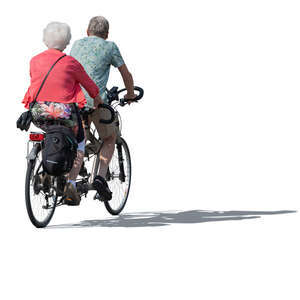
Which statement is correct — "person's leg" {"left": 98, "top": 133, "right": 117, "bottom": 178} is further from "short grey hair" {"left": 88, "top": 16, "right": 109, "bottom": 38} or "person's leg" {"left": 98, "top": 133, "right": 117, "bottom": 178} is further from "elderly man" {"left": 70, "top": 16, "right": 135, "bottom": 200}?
"short grey hair" {"left": 88, "top": 16, "right": 109, "bottom": 38}

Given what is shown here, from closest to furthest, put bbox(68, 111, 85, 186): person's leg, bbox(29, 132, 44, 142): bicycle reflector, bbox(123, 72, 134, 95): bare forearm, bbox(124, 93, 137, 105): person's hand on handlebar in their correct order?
bbox(29, 132, 44, 142): bicycle reflector, bbox(68, 111, 85, 186): person's leg, bbox(123, 72, 134, 95): bare forearm, bbox(124, 93, 137, 105): person's hand on handlebar

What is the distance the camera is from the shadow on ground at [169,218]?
12.7 m

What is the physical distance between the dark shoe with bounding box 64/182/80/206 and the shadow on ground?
1.51ft

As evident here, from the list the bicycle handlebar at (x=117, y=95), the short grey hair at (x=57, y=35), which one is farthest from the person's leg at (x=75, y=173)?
the bicycle handlebar at (x=117, y=95)

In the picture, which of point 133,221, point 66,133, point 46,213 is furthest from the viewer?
point 133,221

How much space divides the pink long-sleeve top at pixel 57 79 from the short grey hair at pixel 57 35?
0.09 metres

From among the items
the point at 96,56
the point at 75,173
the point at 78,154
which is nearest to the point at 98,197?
the point at 75,173

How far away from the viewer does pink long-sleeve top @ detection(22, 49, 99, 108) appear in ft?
37.8

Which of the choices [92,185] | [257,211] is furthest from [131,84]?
[257,211]

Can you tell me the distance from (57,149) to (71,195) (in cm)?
79

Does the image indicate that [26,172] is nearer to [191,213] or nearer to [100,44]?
[100,44]

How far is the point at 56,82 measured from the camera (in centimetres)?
1152

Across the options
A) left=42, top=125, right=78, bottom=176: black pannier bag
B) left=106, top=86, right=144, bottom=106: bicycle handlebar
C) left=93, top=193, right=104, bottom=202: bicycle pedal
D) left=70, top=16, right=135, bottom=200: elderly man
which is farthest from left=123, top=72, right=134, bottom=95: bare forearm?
left=42, top=125, right=78, bottom=176: black pannier bag

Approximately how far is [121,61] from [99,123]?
0.85 m
